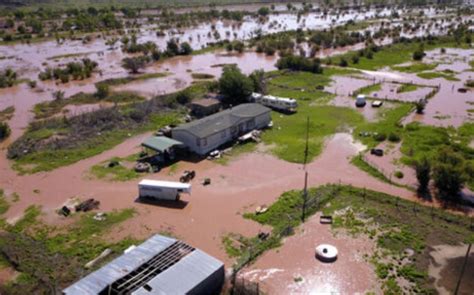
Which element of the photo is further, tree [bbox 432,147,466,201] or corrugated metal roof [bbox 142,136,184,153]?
corrugated metal roof [bbox 142,136,184,153]

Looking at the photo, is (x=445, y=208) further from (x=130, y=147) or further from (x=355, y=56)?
(x=355, y=56)

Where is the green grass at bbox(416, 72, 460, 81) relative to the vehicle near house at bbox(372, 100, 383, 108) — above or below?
above

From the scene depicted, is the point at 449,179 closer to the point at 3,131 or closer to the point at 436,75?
the point at 436,75

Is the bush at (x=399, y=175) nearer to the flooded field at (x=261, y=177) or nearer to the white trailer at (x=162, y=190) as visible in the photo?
the flooded field at (x=261, y=177)

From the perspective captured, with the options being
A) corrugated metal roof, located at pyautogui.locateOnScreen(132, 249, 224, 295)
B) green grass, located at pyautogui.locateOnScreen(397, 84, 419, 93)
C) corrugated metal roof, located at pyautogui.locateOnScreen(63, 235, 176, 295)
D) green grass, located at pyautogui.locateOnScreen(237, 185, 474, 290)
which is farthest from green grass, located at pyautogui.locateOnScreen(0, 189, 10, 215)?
green grass, located at pyautogui.locateOnScreen(397, 84, 419, 93)

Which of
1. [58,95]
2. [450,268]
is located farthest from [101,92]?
[450,268]

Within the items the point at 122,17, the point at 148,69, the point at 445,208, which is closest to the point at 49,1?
the point at 122,17

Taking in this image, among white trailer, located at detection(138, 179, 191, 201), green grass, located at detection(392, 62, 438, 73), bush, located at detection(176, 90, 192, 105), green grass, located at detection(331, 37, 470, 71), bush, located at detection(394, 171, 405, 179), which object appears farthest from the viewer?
green grass, located at detection(331, 37, 470, 71)

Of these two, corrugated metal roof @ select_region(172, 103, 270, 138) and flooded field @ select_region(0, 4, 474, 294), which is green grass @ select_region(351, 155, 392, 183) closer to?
flooded field @ select_region(0, 4, 474, 294)

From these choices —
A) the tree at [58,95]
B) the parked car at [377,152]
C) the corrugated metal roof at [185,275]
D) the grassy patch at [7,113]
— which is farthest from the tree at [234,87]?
the corrugated metal roof at [185,275]
